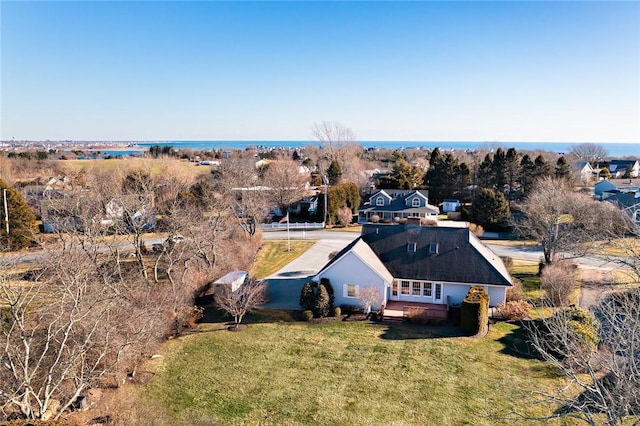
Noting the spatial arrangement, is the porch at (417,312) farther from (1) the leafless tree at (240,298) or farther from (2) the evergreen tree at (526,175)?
(2) the evergreen tree at (526,175)

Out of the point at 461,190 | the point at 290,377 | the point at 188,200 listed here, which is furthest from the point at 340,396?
the point at 461,190

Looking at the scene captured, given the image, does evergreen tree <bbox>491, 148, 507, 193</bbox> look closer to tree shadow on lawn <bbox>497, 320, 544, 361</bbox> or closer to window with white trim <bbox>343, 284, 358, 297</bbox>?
tree shadow on lawn <bbox>497, 320, 544, 361</bbox>

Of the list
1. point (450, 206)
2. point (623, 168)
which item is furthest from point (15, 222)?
point (623, 168)

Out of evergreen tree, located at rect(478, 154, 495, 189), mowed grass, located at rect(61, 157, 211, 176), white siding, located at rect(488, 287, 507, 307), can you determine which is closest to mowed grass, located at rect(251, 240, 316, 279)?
white siding, located at rect(488, 287, 507, 307)

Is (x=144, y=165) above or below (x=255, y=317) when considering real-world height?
above

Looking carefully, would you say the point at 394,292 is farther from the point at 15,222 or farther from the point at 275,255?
the point at 15,222

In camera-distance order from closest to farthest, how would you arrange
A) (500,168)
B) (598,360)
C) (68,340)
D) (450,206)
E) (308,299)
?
(598,360), (68,340), (308,299), (500,168), (450,206)
